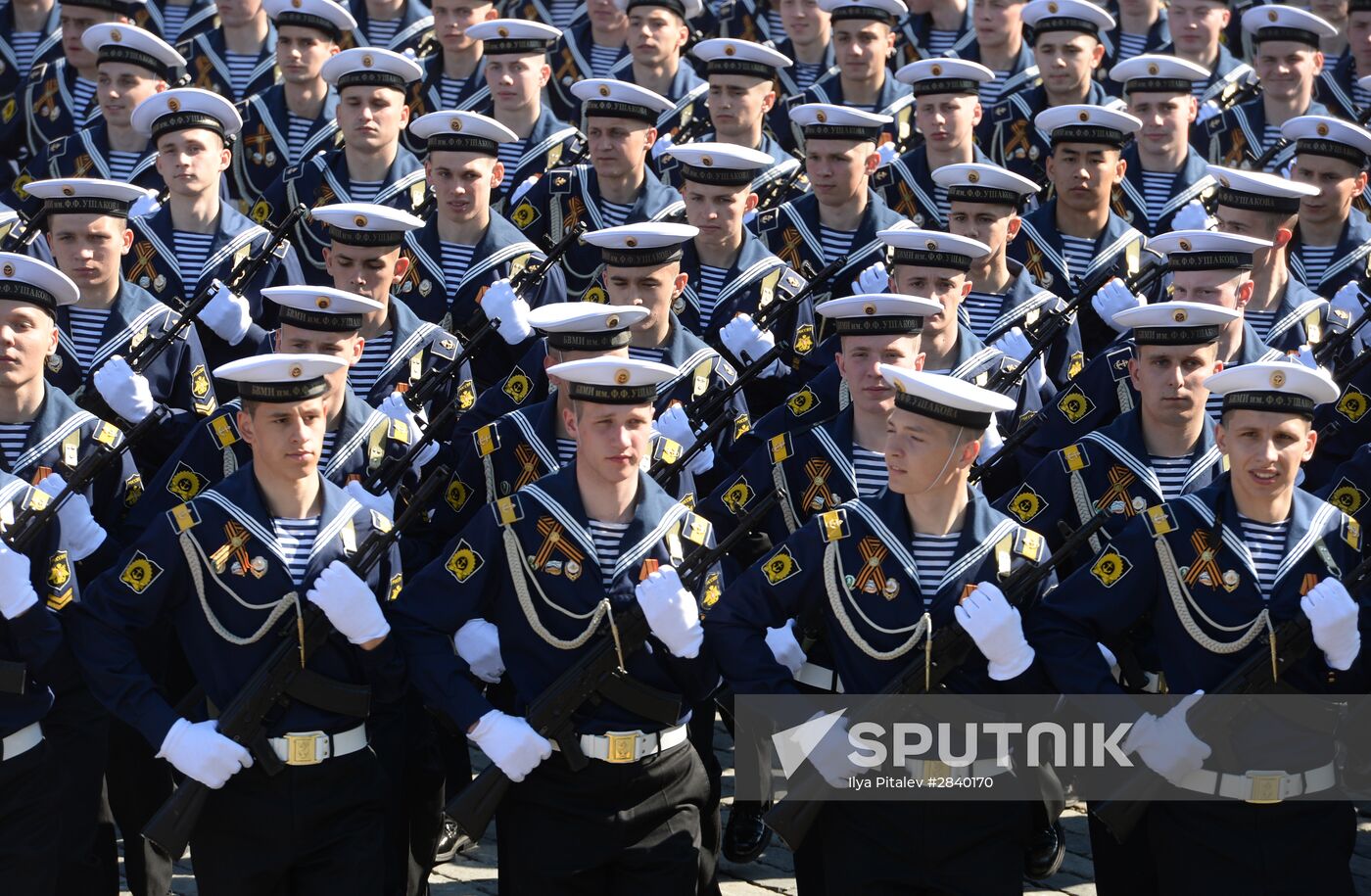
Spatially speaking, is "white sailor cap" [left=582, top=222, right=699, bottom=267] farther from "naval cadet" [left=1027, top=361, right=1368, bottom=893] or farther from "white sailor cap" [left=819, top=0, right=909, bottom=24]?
"white sailor cap" [left=819, top=0, right=909, bottom=24]

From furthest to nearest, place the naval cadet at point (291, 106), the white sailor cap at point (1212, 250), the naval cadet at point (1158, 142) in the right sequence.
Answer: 1. the naval cadet at point (291, 106)
2. the naval cadet at point (1158, 142)
3. the white sailor cap at point (1212, 250)

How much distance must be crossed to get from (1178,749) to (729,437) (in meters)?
3.58

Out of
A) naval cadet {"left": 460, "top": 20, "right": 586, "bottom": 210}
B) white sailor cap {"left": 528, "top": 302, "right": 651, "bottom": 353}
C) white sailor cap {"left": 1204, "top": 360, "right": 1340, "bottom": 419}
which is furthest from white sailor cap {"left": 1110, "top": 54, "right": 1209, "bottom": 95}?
white sailor cap {"left": 1204, "top": 360, "right": 1340, "bottom": 419}

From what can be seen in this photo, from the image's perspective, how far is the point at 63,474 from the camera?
29.8 feet

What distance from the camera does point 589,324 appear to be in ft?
31.0

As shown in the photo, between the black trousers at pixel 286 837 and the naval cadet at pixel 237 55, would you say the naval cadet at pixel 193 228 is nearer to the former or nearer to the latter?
the naval cadet at pixel 237 55

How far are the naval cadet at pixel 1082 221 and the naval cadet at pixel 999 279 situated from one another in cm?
54

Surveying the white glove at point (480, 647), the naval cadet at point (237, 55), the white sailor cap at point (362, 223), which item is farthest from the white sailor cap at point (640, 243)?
the naval cadet at point (237, 55)

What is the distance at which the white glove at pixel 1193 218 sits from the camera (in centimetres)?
1288

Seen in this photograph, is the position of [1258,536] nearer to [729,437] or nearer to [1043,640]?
[1043,640]

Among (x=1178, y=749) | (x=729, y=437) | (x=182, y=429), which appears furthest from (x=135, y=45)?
(x=1178, y=749)

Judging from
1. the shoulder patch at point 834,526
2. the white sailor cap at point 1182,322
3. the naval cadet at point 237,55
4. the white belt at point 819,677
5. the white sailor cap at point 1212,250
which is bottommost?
the naval cadet at point 237,55

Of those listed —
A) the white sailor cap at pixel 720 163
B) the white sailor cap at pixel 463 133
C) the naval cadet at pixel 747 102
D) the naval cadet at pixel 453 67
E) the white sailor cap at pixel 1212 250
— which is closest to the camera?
the white sailor cap at pixel 1212 250

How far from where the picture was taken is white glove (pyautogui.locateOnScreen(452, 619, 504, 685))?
336 inches
